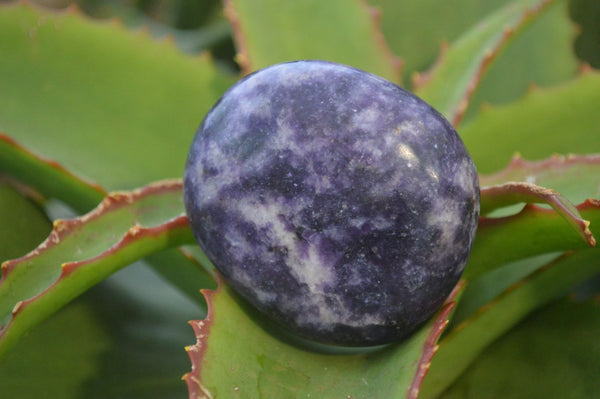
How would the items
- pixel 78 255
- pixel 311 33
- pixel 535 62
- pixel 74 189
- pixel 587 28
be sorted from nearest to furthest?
pixel 78 255 → pixel 74 189 → pixel 311 33 → pixel 535 62 → pixel 587 28

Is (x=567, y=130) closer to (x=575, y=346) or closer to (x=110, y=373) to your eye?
(x=575, y=346)

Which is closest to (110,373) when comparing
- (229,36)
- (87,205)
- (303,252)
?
(87,205)

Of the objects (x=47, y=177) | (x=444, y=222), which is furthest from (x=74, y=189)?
(x=444, y=222)

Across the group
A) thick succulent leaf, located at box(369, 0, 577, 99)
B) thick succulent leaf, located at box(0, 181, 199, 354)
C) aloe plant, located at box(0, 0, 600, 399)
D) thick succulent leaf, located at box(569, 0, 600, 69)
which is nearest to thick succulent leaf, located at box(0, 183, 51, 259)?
aloe plant, located at box(0, 0, 600, 399)

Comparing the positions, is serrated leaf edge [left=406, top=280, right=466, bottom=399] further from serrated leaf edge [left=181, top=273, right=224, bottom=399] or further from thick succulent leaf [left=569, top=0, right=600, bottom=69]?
thick succulent leaf [left=569, top=0, right=600, bottom=69]

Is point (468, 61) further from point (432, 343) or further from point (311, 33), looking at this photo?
point (432, 343)

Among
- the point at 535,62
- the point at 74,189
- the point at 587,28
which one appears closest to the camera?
the point at 74,189

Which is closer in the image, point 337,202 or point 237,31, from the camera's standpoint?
point 337,202

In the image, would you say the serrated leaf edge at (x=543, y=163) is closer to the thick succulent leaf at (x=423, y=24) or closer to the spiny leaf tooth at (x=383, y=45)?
the spiny leaf tooth at (x=383, y=45)
